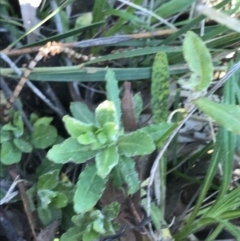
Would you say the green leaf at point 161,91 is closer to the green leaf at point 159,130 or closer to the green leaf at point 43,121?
the green leaf at point 159,130

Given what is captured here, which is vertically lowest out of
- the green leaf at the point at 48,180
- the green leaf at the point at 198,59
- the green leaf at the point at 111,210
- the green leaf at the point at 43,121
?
the green leaf at the point at 111,210

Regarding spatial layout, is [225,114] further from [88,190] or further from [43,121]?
[43,121]

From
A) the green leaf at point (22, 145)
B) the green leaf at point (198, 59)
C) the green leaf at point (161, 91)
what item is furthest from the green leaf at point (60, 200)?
the green leaf at point (198, 59)

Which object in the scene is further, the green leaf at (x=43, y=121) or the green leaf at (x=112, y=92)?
the green leaf at (x=43, y=121)

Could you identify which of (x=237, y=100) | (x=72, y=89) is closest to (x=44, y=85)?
(x=72, y=89)

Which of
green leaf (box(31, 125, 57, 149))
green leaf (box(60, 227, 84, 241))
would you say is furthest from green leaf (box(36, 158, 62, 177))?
green leaf (box(60, 227, 84, 241))

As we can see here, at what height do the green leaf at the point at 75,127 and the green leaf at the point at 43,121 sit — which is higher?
the green leaf at the point at 75,127

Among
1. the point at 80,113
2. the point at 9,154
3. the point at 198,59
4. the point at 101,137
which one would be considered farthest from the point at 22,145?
the point at 198,59
